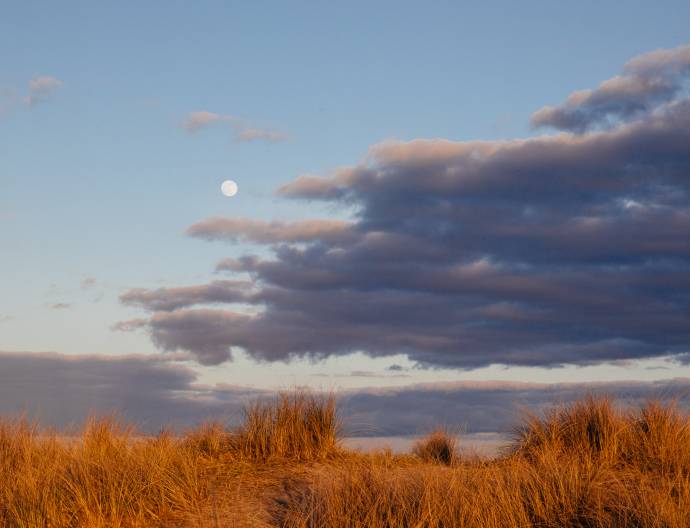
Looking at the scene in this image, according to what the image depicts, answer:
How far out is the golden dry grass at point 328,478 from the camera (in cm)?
944

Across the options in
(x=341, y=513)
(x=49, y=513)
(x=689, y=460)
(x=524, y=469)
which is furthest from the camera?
(x=689, y=460)

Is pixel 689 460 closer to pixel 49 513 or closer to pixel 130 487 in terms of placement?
pixel 130 487

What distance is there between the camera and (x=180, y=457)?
11.4 metres

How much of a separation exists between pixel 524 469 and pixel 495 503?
1481mm

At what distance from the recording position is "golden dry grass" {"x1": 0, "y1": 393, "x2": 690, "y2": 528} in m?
9.44

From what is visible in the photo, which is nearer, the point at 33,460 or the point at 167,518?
the point at 167,518

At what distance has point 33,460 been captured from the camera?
12.8 metres

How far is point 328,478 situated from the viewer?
35.3ft

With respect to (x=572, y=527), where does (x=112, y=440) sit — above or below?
above

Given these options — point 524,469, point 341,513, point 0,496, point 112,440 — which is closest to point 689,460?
point 524,469

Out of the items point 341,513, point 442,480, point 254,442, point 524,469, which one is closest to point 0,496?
point 254,442

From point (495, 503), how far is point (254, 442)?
14.0ft

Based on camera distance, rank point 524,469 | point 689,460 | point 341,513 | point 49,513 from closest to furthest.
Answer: point 341,513
point 49,513
point 524,469
point 689,460

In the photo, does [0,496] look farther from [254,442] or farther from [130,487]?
[254,442]
